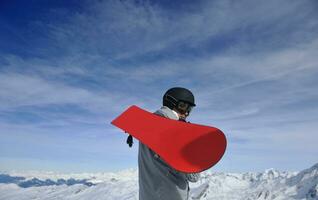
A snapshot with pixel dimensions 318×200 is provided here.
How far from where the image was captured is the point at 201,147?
428 centimetres

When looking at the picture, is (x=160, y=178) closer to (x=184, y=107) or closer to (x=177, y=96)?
(x=184, y=107)

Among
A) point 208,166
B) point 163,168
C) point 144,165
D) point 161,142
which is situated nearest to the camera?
point 208,166

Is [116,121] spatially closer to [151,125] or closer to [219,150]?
[151,125]

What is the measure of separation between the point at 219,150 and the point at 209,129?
0.93ft

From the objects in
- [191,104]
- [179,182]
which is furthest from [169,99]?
[179,182]

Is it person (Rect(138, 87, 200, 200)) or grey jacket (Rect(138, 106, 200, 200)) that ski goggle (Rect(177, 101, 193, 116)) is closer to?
person (Rect(138, 87, 200, 200))

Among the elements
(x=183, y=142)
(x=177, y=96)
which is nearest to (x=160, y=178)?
(x=183, y=142)

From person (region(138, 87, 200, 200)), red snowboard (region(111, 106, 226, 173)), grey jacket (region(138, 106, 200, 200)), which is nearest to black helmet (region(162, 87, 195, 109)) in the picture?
person (region(138, 87, 200, 200))

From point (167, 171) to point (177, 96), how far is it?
3.41 feet

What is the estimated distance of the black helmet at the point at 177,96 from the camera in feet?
16.9

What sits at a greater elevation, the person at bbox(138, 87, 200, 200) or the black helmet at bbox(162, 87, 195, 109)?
the black helmet at bbox(162, 87, 195, 109)

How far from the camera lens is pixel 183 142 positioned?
14.5ft

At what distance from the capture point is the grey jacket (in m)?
4.86

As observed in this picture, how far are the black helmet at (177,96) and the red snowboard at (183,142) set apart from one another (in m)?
0.33
